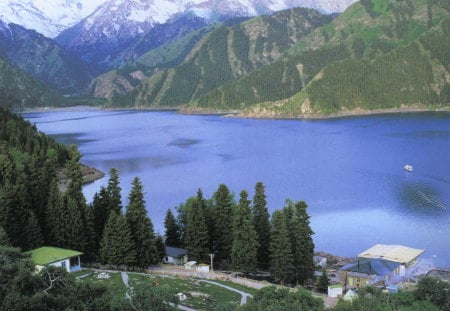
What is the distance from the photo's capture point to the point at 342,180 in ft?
316

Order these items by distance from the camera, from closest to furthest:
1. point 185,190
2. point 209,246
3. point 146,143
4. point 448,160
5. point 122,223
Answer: point 122,223 → point 209,246 → point 185,190 → point 448,160 → point 146,143

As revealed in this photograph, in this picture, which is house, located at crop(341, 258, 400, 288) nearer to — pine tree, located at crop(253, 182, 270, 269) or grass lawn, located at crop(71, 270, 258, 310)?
pine tree, located at crop(253, 182, 270, 269)

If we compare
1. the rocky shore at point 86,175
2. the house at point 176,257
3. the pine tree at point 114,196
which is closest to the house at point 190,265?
the house at point 176,257

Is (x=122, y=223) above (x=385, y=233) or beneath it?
above

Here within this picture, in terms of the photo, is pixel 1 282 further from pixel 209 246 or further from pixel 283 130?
pixel 283 130

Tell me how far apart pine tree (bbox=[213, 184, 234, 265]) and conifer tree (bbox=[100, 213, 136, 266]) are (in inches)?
315

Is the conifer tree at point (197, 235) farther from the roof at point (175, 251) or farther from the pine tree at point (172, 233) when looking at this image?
the pine tree at point (172, 233)

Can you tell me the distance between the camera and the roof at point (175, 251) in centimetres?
5531

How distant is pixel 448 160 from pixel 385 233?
48.2 m

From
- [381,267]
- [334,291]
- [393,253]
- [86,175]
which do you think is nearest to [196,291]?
[334,291]

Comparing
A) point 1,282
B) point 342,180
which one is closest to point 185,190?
point 342,180

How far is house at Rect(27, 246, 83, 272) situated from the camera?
152ft

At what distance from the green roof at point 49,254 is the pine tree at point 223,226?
1229cm

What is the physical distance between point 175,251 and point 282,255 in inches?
436
